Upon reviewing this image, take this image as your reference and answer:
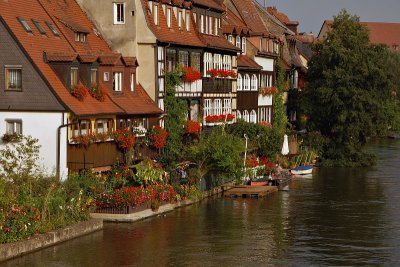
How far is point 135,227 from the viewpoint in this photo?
40.2 meters

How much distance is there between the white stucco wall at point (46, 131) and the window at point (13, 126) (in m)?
0.16

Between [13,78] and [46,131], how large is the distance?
266cm

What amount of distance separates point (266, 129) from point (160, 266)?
32.0 metres

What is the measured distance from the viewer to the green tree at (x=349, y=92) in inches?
3002

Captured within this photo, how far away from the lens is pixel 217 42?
201ft

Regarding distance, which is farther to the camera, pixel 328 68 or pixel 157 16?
pixel 328 68

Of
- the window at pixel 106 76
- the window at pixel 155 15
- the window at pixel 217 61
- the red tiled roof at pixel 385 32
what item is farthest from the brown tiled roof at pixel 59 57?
the red tiled roof at pixel 385 32

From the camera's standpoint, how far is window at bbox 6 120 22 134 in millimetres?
42125

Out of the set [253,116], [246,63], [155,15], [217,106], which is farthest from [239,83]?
[155,15]

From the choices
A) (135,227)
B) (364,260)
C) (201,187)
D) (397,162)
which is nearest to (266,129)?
(201,187)

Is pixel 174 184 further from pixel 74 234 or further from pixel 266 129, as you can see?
pixel 266 129

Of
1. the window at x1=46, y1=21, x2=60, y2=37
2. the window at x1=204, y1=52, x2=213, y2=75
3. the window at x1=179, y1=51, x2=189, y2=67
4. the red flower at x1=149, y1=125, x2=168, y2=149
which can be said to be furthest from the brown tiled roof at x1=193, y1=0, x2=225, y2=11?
the window at x1=46, y1=21, x2=60, y2=37

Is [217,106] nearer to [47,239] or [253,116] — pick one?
[253,116]

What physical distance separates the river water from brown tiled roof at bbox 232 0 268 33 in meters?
22.3
